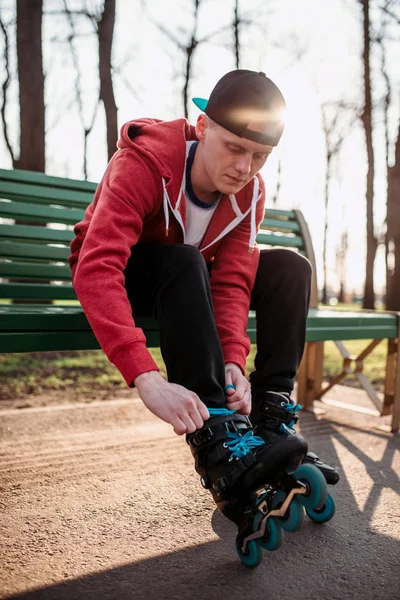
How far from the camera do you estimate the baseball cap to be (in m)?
1.56

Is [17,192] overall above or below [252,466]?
above

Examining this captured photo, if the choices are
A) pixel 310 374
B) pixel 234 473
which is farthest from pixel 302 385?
pixel 234 473

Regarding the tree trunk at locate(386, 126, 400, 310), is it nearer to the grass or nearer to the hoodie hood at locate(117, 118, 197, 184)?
the grass

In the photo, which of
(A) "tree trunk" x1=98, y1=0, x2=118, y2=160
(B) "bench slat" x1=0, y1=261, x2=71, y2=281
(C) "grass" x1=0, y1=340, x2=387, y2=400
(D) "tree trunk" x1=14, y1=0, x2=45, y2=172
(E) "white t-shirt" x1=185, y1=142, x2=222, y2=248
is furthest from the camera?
(A) "tree trunk" x1=98, y1=0, x2=118, y2=160

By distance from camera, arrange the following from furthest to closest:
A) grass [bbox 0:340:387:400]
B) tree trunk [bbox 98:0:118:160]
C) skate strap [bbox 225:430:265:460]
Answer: tree trunk [bbox 98:0:118:160] < grass [bbox 0:340:387:400] < skate strap [bbox 225:430:265:460]

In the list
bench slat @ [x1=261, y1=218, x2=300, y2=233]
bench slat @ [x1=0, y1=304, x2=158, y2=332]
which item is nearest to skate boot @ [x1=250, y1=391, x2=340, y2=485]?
bench slat @ [x1=0, y1=304, x2=158, y2=332]

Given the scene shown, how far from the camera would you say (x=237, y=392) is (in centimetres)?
149

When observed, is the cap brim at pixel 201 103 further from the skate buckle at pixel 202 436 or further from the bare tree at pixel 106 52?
the bare tree at pixel 106 52

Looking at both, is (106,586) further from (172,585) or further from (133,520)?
(133,520)

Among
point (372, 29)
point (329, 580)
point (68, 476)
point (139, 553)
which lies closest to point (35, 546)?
point (139, 553)

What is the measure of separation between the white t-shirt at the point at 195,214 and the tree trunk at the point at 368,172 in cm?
1070

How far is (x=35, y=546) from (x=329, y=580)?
0.77 meters

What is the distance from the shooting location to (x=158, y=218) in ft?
Result: 6.03

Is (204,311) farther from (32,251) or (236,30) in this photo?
(236,30)
